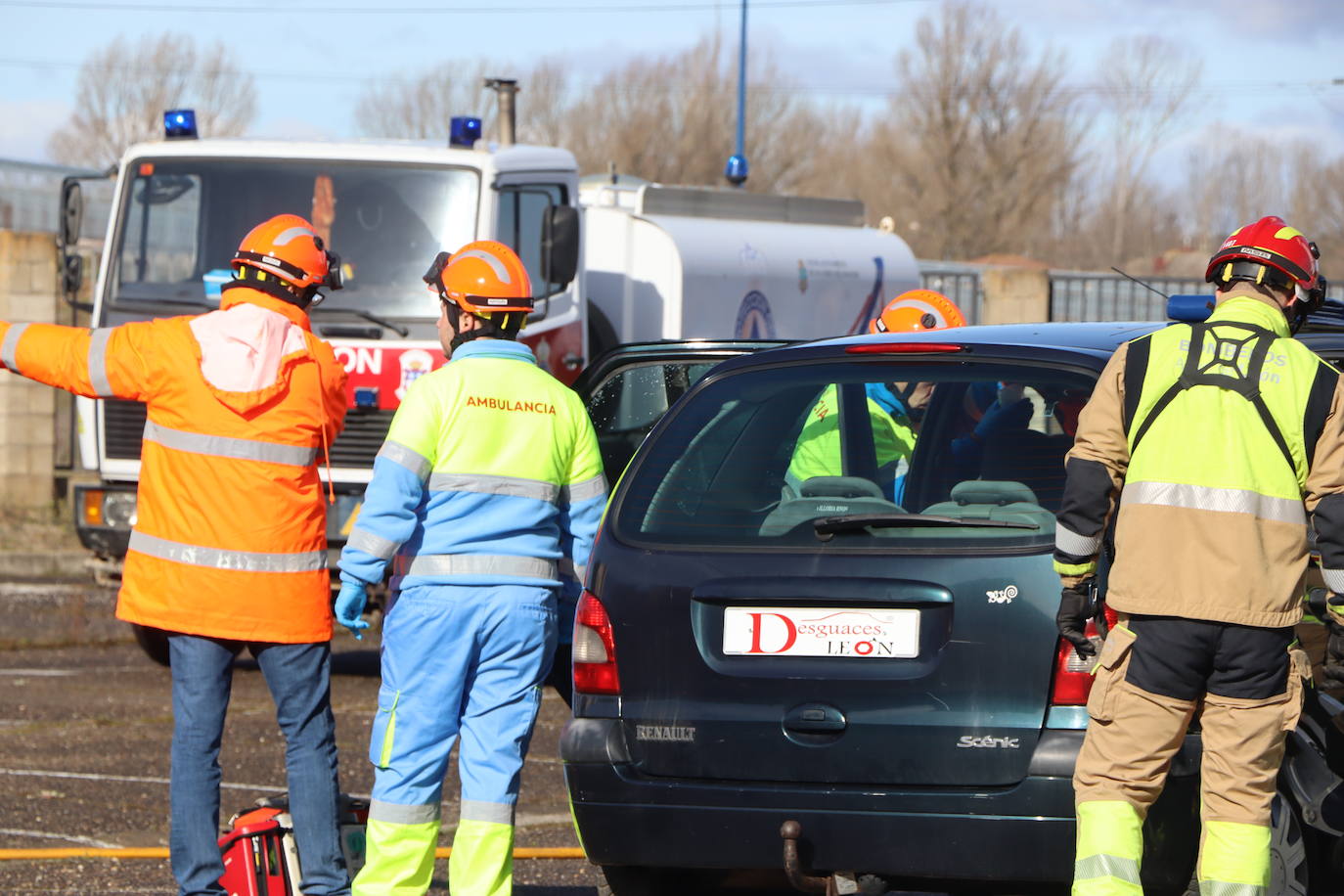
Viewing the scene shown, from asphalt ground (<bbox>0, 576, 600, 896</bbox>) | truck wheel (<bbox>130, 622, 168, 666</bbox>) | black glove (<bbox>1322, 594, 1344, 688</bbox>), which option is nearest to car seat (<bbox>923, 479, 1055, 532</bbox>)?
black glove (<bbox>1322, 594, 1344, 688</bbox>)

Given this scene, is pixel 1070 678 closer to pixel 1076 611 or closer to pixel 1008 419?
pixel 1076 611

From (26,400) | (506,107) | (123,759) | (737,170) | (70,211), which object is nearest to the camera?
(123,759)

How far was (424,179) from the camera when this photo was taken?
33.5ft

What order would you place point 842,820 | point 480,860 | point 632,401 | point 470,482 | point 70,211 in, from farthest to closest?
1. point 70,211
2. point 632,401
3. point 470,482
4. point 480,860
5. point 842,820

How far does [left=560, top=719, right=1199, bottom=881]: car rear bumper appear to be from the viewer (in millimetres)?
4285

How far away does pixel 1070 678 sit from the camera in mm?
4332

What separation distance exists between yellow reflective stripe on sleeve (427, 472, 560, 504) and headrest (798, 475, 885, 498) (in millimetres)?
711

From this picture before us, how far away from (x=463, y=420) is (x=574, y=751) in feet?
3.00

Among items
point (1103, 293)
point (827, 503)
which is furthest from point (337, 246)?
point (1103, 293)

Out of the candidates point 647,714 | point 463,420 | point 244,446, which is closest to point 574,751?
point 647,714

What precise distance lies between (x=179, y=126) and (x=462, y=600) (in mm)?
6633

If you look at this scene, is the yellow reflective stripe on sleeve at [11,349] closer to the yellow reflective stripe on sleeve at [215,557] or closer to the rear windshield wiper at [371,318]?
the yellow reflective stripe on sleeve at [215,557]

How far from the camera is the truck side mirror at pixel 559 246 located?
411 inches

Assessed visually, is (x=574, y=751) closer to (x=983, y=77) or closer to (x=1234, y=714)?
(x=1234, y=714)
